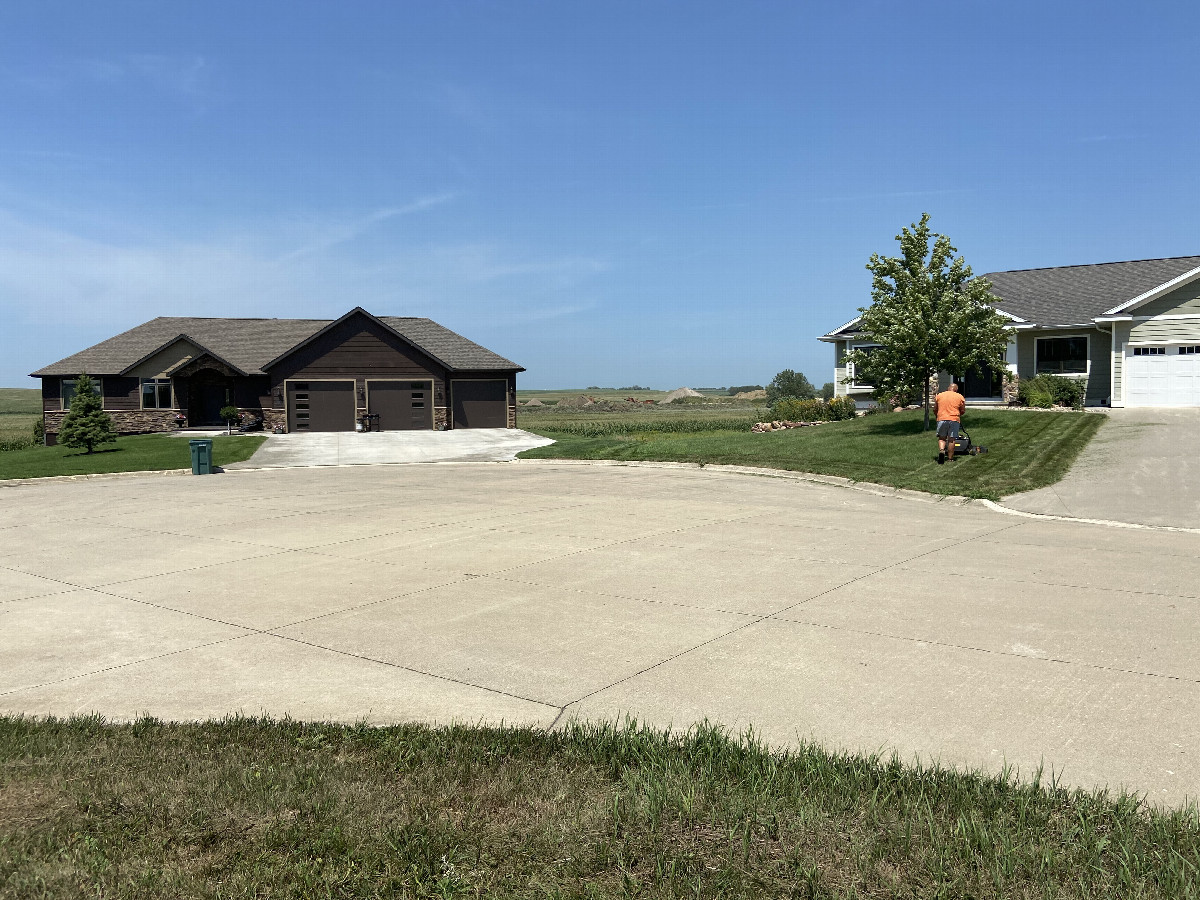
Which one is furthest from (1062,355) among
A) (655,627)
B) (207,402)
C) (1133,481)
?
(207,402)

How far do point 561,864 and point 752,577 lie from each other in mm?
6136

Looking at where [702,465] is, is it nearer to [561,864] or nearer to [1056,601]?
[1056,601]

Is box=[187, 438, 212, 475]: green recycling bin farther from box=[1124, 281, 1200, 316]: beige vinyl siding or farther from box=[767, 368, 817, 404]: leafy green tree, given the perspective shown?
box=[767, 368, 817, 404]: leafy green tree

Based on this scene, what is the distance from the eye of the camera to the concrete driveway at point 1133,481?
14.7m

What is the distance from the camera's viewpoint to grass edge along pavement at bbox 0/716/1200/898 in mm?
Result: 3480

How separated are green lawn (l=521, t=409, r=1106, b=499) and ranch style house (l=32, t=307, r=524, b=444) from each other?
14.3m

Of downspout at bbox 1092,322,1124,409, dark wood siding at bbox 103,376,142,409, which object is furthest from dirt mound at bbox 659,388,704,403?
downspout at bbox 1092,322,1124,409

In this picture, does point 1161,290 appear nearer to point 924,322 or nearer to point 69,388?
point 924,322

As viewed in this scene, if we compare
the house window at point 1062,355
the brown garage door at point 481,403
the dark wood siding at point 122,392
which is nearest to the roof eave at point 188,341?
the dark wood siding at point 122,392

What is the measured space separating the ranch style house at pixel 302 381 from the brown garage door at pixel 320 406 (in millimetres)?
48

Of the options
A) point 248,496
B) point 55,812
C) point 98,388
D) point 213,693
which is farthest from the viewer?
point 98,388

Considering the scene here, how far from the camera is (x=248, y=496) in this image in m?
18.4

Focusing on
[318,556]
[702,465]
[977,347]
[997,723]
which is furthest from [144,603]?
[977,347]

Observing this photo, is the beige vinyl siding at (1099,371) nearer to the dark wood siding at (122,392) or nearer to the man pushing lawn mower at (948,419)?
the man pushing lawn mower at (948,419)
